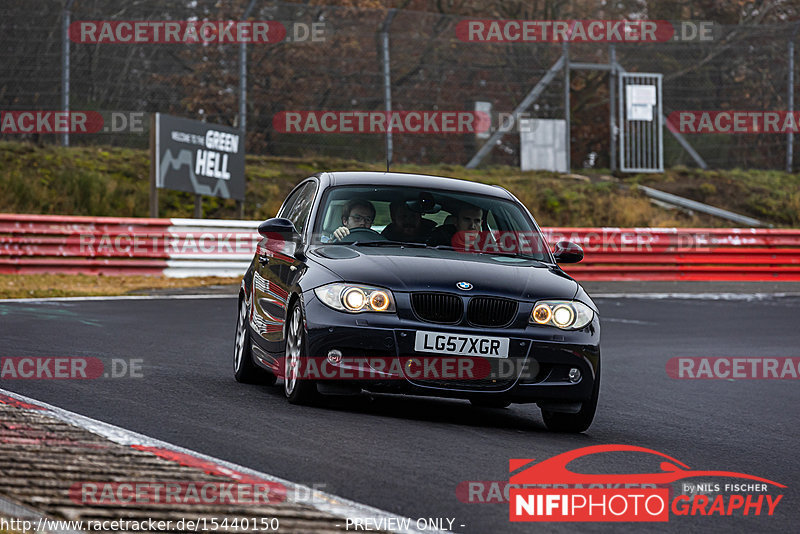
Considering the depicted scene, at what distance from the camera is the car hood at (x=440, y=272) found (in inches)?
300

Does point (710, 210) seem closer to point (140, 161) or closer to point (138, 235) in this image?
point (140, 161)

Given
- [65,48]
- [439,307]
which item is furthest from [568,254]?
[65,48]

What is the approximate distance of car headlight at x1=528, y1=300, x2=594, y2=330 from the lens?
7.70m

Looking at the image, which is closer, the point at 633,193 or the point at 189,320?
the point at 189,320

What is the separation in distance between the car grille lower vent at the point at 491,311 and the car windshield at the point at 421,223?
3.02 feet

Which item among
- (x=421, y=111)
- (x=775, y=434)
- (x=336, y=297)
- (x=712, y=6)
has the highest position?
(x=712, y=6)

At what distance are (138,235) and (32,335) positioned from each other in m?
9.24

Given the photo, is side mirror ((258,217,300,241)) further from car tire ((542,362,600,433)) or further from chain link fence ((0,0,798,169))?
chain link fence ((0,0,798,169))

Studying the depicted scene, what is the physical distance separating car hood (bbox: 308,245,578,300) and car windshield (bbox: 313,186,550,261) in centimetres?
28

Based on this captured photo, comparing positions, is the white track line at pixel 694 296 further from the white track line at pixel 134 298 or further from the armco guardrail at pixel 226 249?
the white track line at pixel 134 298

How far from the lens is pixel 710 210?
3103cm

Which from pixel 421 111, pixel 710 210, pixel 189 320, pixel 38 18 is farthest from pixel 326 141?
pixel 189 320

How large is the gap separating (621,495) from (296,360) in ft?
8.69

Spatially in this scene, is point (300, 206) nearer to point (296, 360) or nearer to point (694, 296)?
point (296, 360)
